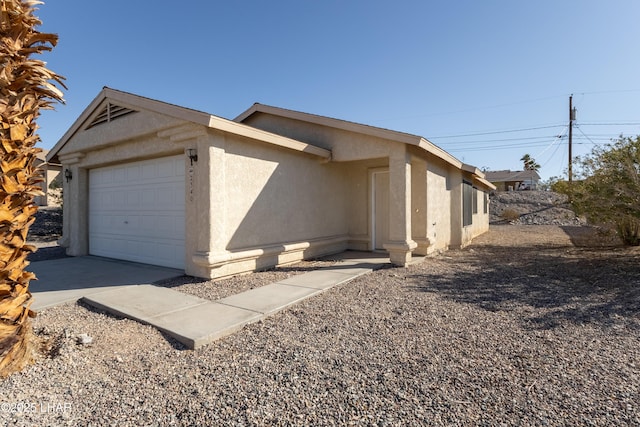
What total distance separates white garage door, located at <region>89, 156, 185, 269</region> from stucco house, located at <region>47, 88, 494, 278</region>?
0.09 ft

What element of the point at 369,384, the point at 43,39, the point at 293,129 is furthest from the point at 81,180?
the point at 369,384

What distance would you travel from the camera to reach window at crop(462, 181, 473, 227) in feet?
39.0

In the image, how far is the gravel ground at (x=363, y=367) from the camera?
2498 millimetres

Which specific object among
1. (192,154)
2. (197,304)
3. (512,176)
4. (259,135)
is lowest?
(197,304)

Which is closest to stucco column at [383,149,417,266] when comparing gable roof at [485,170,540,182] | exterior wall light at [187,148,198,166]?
exterior wall light at [187,148,198,166]

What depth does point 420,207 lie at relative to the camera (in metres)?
9.40

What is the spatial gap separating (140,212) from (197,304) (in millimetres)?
4194

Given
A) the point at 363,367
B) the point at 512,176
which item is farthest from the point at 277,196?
the point at 512,176

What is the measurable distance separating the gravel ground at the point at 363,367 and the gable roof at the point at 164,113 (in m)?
3.52

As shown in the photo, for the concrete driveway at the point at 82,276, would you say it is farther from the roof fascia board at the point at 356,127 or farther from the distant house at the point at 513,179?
the distant house at the point at 513,179

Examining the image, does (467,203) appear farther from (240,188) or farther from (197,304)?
(197,304)

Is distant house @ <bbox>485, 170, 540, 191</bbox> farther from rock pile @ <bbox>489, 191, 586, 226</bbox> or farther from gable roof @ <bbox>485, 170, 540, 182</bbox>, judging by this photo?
rock pile @ <bbox>489, 191, 586, 226</bbox>

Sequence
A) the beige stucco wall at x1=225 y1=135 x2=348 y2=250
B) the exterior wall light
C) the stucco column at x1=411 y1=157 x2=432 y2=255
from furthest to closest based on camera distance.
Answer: the stucco column at x1=411 y1=157 x2=432 y2=255 → the beige stucco wall at x1=225 y1=135 x2=348 y2=250 → the exterior wall light

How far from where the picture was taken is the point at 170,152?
734cm
